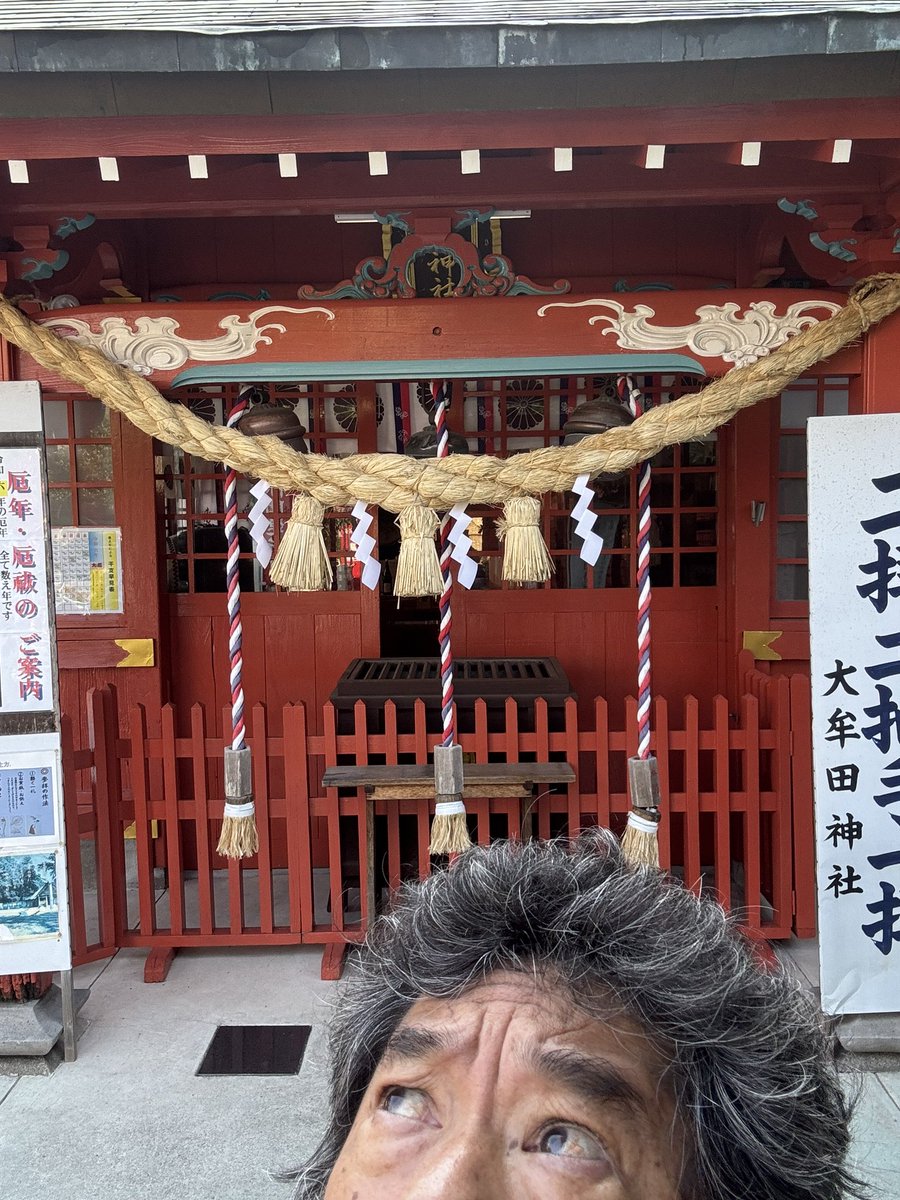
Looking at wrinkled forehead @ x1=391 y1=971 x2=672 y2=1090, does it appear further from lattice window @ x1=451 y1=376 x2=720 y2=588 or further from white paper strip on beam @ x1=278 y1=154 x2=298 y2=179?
lattice window @ x1=451 y1=376 x2=720 y2=588

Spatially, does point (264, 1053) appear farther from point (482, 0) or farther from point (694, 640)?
point (482, 0)

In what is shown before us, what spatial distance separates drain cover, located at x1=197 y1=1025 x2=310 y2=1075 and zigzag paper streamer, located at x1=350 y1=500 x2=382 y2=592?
1.86 meters

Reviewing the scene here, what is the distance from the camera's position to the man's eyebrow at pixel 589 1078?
859 millimetres

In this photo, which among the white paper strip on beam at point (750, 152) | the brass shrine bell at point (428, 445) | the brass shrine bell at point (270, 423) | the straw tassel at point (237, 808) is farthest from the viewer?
the brass shrine bell at point (428, 445)

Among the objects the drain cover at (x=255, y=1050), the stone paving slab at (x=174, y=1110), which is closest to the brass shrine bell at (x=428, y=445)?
the stone paving slab at (x=174, y=1110)

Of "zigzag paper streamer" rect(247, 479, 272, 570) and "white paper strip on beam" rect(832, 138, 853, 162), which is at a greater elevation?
"white paper strip on beam" rect(832, 138, 853, 162)

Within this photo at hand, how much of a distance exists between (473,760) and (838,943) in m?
1.79

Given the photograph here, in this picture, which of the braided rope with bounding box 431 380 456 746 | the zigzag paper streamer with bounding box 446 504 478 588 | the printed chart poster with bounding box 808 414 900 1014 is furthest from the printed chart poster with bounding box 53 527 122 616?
the printed chart poster with bounding box 808 414 900 1014

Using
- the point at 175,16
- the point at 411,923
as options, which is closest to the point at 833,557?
the point at 411,923

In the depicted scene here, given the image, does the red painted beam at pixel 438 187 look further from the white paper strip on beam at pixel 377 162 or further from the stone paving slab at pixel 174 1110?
the stone paving slab at pixel 174 1110

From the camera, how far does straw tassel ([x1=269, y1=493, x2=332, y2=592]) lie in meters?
3.18

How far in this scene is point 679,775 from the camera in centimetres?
498

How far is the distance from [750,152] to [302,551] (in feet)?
6.64

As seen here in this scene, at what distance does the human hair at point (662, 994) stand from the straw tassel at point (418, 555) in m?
1.99
